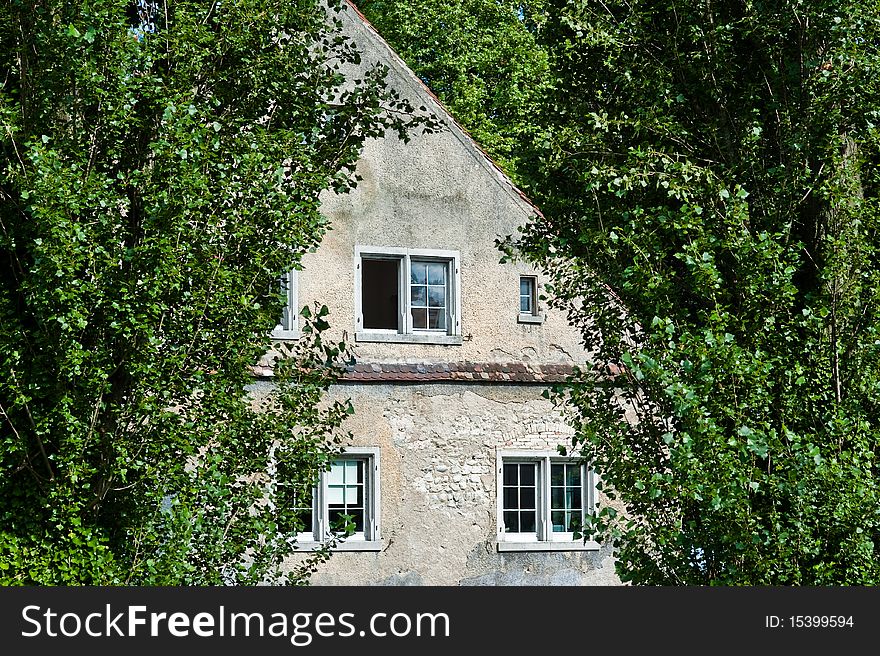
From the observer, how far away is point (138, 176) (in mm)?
7863

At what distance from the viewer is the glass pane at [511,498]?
16672mm

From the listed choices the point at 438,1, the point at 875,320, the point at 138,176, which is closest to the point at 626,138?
the point at 875,320

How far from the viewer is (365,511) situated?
15.9m

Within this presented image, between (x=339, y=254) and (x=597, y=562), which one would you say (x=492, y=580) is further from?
(x=339, y=254)

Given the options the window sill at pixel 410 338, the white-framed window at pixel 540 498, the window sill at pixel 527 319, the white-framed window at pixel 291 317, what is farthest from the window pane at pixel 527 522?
the white-framed window at pixel 291 317

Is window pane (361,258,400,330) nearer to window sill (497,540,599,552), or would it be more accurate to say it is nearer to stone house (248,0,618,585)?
stone house (248,0,618,585)

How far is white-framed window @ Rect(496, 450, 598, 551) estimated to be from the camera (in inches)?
651

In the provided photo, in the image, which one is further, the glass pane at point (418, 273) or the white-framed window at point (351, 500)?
the glass pane at point (418, 273)

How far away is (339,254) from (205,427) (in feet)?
27.3

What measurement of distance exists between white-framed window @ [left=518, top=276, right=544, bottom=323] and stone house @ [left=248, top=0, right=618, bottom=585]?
22 mm

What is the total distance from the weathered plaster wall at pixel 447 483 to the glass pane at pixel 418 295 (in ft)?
3.85

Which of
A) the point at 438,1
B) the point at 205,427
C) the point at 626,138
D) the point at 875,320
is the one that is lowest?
the point at 205,427

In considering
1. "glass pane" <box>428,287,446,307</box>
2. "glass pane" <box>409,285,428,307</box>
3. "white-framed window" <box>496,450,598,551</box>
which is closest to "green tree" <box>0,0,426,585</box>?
"glass pane" <box>409,285,428,307</box>

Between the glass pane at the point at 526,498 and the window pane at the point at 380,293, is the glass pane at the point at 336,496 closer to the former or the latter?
the window pane at the point at 380,293
